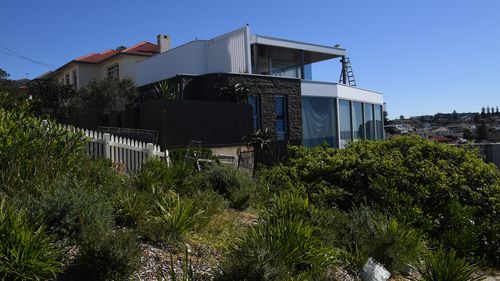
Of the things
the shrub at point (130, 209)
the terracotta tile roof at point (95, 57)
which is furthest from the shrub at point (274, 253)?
the terracotta tile roof at point (95, 57)

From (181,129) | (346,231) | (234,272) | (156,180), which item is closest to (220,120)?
(181,129)

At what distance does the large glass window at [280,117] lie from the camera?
2422cm

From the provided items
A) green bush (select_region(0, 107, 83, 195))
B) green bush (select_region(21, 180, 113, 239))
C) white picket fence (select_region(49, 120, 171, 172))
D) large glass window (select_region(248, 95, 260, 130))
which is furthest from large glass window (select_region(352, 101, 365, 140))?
green bush (select_region(21, 180, 113, 239))

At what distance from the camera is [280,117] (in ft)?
80.3

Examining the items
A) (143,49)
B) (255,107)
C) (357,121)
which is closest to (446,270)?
(255,107)

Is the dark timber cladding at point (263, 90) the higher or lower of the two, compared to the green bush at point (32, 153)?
higher

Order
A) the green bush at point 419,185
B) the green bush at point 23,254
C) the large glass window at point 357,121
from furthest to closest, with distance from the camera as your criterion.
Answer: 1. the large glass window at point 357,121
2. the green bush at point 419,185
3. the green bush at point 23,254

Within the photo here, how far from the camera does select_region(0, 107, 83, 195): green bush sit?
6176 millimetres

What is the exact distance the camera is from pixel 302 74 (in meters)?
28.4

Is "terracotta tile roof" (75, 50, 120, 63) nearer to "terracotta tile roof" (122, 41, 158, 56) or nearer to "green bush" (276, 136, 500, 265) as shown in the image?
"terracotta tile roof" (122, 41, 158, 56)

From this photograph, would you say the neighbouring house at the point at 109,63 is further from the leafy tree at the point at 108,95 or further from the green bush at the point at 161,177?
the green bush at the point at 161,177

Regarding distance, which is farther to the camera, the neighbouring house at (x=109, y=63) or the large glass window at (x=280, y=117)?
the neighbouring house at (x=109, y=63)

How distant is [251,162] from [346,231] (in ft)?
36.4

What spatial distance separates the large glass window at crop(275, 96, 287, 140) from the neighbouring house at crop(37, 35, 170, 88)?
34.4ft
